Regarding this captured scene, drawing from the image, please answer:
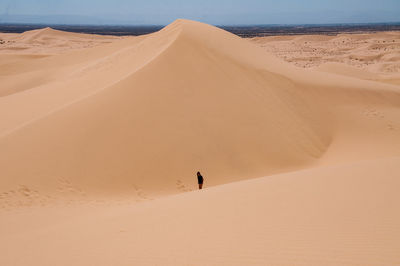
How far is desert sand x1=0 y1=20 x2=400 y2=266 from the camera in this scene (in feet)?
14.4

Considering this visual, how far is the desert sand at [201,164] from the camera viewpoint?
4.40 m

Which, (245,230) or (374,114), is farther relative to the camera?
(374,114)

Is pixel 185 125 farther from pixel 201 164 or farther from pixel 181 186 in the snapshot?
pixel 181 186

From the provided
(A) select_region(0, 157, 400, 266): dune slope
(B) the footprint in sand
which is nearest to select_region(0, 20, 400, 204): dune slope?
(B) the footprint in sand

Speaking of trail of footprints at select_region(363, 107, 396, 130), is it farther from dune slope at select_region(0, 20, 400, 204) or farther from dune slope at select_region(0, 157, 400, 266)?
dune slope at select_region(0, 157, 400, 266)

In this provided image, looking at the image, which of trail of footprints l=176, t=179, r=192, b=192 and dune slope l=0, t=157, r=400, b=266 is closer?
dune slope l=0, t=157, r=400, b=266

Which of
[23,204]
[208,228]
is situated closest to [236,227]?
[208,228]

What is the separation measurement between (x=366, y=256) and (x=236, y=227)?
5.55 ft

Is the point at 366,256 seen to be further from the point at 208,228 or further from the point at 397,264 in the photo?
the point at 208,228

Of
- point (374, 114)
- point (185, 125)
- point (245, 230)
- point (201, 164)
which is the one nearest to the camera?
point (245, 230)

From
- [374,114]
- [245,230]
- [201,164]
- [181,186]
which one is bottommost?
[181,186]

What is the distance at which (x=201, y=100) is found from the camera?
12.3 m

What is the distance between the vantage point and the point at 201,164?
1018 centimetres

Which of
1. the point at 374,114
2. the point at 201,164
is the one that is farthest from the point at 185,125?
the point at 374,114
